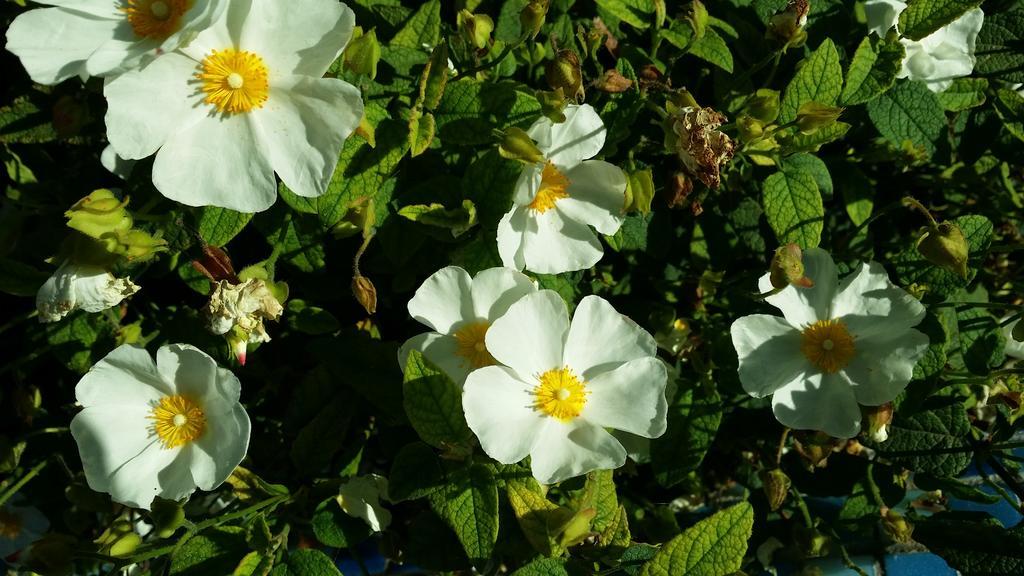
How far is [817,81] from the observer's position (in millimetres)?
1380

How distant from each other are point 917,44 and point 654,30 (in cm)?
55

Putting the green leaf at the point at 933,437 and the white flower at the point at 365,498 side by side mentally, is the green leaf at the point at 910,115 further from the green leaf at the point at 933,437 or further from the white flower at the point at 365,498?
the white flower at the point at 365,498

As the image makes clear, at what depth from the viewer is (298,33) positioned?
1.13 m

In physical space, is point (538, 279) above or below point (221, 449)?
above

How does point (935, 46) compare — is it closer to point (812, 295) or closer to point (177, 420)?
point (812, 295)

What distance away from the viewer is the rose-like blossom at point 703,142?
1.19 metres

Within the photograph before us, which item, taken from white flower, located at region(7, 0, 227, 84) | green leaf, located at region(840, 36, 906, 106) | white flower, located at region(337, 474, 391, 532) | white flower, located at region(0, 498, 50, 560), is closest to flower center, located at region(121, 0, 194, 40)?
white flower, located at region(7, 0, 227, 84)

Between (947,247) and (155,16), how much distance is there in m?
1.30

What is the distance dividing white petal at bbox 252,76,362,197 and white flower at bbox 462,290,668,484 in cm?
37

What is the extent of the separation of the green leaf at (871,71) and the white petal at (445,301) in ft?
2.61

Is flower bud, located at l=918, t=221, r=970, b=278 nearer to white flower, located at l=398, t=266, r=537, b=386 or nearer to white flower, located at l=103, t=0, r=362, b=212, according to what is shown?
white flower, located at l=398, t=266, r=537, b=386

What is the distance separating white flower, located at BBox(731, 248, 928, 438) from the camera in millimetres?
1396

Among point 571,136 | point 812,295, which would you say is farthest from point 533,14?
point 812,295

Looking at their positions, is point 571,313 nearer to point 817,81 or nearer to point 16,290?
point 817,81
